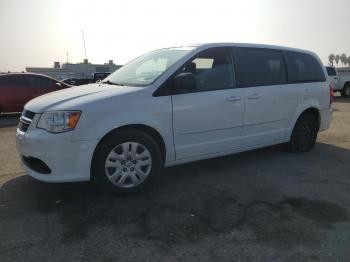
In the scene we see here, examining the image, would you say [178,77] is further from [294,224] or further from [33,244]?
[33,244]

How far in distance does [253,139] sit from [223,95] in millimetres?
943

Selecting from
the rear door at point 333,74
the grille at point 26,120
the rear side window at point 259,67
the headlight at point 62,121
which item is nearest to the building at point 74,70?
the rear door at point 333,74

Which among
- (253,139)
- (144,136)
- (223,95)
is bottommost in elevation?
(253,139)

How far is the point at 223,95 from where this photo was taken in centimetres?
486

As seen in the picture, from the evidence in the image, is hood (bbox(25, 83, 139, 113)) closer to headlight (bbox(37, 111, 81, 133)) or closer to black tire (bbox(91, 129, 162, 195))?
headlight (bbox(37, 111, 81, 133))

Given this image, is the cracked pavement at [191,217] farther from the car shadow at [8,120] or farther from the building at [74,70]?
the building at [74,70]

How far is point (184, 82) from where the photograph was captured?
170 inches

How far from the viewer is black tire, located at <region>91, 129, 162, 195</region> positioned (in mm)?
3975

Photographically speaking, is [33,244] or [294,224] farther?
[294,224]

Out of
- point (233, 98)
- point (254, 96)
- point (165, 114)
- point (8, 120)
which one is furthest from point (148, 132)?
point (8, 120)

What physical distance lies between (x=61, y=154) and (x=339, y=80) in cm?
1957

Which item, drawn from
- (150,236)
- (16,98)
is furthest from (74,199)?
(16,98)

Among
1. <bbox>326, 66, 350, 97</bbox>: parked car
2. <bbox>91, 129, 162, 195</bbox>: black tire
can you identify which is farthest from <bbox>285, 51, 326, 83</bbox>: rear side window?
<bbox>326, 66, 350, 97</bbox>: parked car

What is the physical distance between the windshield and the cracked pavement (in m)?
1.36
